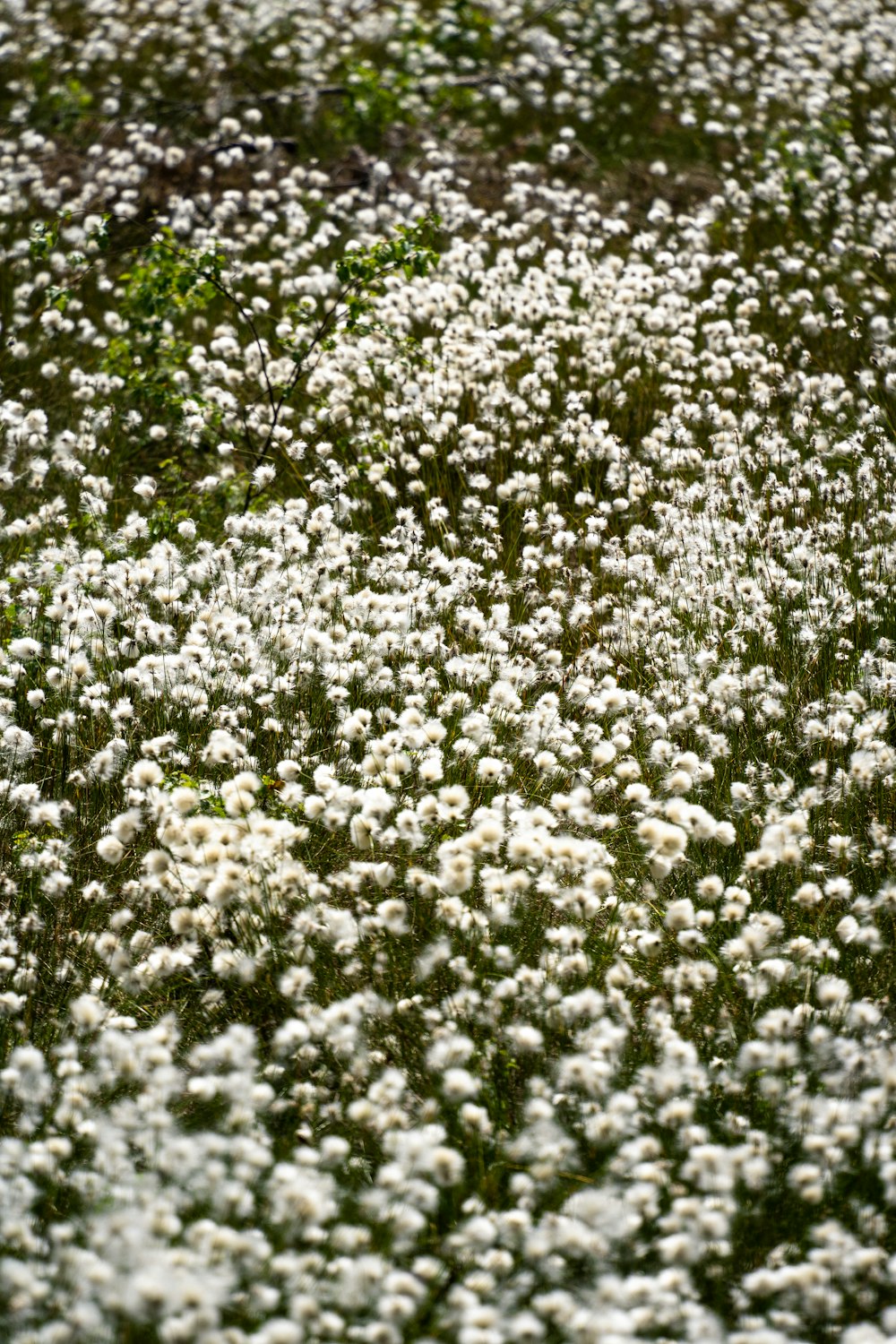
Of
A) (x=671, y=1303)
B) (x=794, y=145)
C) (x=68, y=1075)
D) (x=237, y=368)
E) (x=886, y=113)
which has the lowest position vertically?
(x=671, y=1303)

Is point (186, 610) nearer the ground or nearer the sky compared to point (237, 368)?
nearer the ground

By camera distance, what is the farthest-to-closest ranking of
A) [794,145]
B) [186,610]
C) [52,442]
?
[794,145] < [52,442] < [186,610]

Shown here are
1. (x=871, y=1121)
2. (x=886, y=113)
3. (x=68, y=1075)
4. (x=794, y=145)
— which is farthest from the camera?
(x=886, y=113)

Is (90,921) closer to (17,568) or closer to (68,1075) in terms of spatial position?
(68,1075)

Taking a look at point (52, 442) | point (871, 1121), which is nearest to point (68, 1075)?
point (871, 1121)

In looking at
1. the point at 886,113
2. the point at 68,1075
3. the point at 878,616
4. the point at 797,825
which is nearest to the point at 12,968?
the point at 68,1075

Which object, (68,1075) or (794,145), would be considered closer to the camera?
(68,1075)

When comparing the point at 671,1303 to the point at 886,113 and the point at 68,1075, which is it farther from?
the point at 886,113
